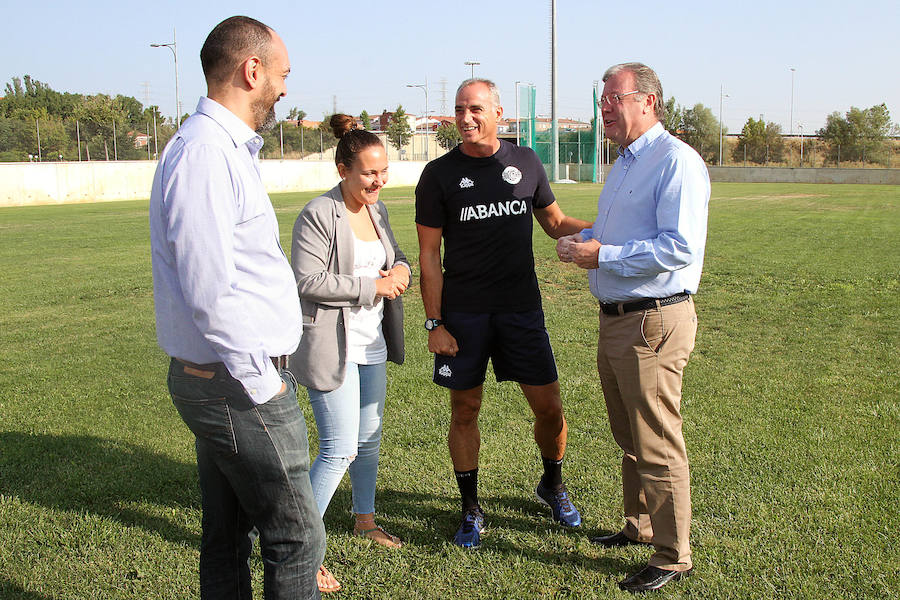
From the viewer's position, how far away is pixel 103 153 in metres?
54.6

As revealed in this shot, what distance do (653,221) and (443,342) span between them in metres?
1.26

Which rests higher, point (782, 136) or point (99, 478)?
point (782, 136)

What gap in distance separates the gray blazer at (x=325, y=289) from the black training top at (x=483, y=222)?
1.97ft

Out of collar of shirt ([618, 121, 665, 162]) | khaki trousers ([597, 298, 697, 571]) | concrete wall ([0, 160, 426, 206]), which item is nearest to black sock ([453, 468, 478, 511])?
khaki trousers ([597, 298, 697, 571])

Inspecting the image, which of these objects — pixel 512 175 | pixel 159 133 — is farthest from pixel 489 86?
pixel 159 133

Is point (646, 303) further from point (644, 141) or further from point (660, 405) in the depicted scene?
point (644, 141)

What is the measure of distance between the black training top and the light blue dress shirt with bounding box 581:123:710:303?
1.82ft

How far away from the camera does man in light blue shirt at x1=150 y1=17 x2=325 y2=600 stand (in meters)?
1.99

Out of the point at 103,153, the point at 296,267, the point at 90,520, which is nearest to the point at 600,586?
the point at 296,267

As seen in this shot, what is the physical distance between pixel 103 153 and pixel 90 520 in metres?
57.2

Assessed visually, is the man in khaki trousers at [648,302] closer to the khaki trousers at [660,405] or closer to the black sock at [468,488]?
the khaki trousers at [660,405]

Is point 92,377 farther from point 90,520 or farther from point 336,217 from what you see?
point 336,217

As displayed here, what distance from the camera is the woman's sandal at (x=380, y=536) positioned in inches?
147

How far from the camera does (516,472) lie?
457 cm
